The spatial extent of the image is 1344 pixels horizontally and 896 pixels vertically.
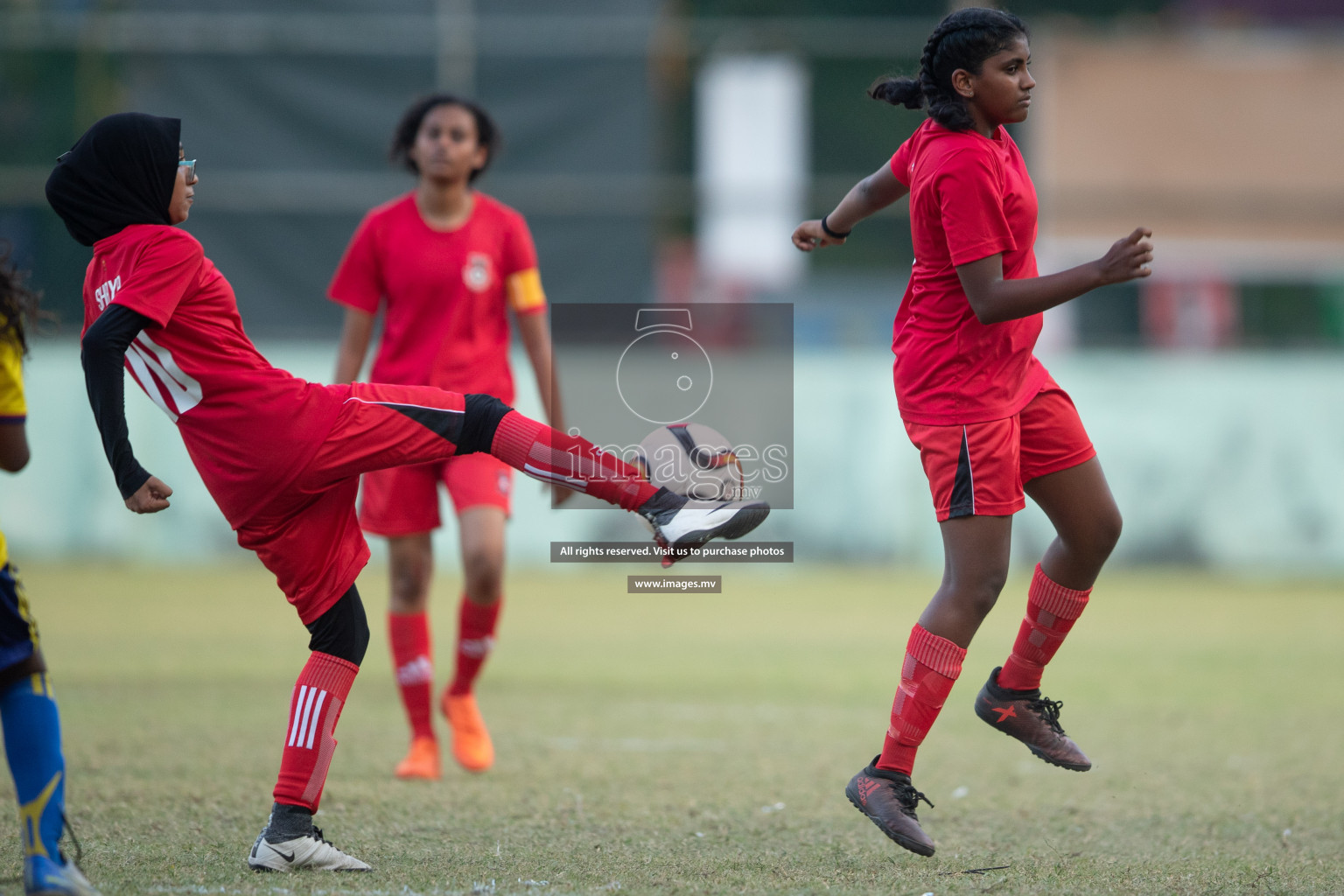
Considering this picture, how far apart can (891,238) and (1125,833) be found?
50.4ft

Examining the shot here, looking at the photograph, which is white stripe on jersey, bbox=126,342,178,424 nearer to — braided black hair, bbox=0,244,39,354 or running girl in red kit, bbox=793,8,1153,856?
braided black hair, bbox=0,244,39,354

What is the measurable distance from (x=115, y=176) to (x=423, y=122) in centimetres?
237

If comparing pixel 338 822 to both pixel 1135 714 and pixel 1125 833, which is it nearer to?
pixel 1125 833

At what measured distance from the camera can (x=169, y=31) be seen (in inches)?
607

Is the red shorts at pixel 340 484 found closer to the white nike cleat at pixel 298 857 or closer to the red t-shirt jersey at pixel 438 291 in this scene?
the white nike cleat at pixel 298 857

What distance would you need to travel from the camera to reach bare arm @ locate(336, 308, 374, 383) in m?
5.89

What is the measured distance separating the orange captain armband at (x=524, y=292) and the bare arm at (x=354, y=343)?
0.58 m

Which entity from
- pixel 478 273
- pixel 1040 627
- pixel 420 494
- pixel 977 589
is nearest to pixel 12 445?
pixel 420 494

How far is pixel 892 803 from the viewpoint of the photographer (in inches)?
159

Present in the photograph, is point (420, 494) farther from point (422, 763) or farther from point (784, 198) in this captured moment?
point (784, 198)

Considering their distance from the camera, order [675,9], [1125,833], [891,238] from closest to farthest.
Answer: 1. [1125,833]
2. [675,9]
3. [891,238]

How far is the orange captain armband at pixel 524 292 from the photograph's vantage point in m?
5.98

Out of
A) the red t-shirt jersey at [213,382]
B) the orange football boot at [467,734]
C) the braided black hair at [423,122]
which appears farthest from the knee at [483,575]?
the red t-shirt jersey at [213,382]

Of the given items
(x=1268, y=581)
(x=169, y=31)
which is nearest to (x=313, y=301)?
(x=169, y=31)
